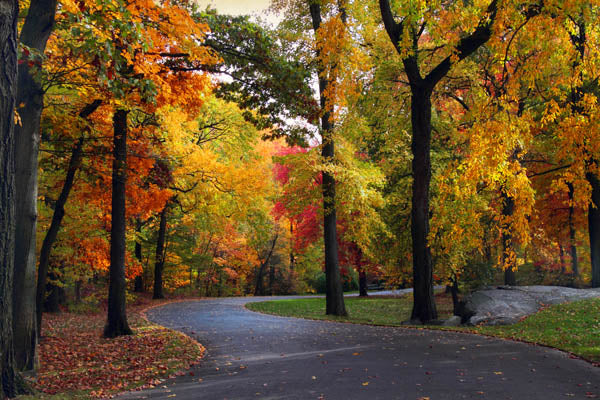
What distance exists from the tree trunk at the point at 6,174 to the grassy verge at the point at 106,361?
2.11 feet

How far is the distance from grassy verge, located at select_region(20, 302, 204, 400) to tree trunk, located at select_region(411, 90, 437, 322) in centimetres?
642

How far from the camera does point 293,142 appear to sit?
11.5 metres

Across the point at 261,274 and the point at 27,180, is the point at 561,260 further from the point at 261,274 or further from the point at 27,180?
the point at 27,180

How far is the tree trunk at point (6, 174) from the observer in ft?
16.9

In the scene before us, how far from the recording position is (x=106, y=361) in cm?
838

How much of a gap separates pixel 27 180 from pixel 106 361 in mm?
3664

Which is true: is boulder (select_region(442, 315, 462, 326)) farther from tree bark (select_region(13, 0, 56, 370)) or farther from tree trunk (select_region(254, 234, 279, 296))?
tree trunk (select_region(254, 234, 279, 296))

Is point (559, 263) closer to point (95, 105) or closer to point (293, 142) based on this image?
point (293, 142)

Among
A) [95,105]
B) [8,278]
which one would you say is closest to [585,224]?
[95,105]

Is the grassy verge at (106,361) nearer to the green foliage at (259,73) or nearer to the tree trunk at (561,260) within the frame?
the green foliage at (259,73)

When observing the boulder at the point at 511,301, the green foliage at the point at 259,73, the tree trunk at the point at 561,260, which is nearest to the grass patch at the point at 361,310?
the boulder at the point at 511,301

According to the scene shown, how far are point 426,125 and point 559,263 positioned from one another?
17.4 meters

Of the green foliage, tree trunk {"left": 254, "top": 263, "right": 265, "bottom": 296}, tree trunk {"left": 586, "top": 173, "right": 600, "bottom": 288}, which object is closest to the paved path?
the green foliage

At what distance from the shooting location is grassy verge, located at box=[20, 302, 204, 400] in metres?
6.59
